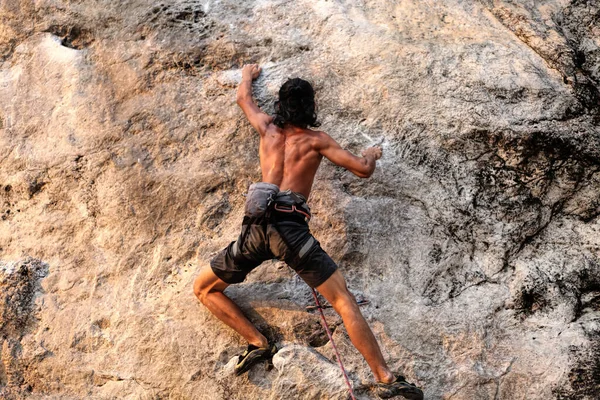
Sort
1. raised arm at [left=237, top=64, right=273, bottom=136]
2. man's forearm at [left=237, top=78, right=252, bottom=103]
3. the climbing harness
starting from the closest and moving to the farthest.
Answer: the climbing harness → raised arm at [left=237, top=64, right=273, bottom=136] → man's forearm at [left=237, top=78, right=252, bottom=103]

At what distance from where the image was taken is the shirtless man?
5004mm

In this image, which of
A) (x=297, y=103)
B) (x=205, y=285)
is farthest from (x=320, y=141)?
(x=205, y=285)

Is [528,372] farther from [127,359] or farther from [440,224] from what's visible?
[127,359]

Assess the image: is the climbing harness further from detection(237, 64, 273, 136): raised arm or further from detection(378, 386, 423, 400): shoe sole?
detection(237, 64, 273, 136): raised arm

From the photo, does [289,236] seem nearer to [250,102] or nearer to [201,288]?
[201,288]

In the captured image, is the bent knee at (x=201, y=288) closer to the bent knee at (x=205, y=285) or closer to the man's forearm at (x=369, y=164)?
the bent knee at (x=205, y=285)

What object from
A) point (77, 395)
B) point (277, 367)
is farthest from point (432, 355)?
point (77, 395)

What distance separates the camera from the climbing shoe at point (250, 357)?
5199 mm

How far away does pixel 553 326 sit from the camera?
5.37 metres

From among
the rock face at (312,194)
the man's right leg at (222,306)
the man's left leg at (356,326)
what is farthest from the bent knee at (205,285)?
the man's left leg at (356,326)

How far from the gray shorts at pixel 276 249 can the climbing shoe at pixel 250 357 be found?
Result: 0.46 meters

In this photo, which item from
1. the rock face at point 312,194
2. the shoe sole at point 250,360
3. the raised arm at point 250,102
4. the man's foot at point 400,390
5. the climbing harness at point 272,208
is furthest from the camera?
the raised arm at point 250,102

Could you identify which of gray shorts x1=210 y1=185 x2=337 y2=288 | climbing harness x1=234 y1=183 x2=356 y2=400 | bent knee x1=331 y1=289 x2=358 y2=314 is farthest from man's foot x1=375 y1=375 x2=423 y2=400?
gray shorts x1=210 y1=185 x2=337 y2=288

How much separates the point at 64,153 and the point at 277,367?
226cm
